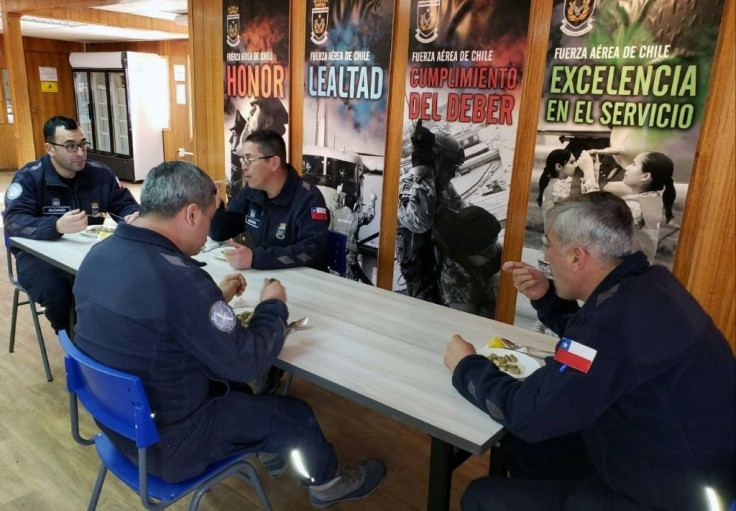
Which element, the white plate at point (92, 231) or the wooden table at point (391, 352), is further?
the white plate at point (92, 231)

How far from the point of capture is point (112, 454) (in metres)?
1.49

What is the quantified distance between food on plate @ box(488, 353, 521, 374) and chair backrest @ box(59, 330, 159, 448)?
34.2 inches

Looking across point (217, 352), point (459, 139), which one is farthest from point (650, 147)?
point (217, 352)

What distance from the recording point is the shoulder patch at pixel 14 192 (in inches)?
107

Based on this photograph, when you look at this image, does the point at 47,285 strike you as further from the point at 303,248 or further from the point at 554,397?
the point at 554,397

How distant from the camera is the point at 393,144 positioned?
10.3 feet

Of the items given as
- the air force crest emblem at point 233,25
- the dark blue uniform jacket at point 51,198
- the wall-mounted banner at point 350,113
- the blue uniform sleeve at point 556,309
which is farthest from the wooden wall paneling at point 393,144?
the blue uniform sleeve at point 556,309

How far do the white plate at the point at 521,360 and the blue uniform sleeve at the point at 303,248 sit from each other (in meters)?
1.06

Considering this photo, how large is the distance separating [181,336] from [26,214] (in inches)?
→ 77.1

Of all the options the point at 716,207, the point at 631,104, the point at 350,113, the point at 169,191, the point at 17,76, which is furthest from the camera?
the point at 17,76

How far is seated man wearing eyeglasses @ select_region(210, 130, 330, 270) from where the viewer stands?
2.46 metres

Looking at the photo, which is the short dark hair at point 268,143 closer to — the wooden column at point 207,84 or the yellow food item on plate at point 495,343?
the yellow food item on plate at point 495,343

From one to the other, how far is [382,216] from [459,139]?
69cm

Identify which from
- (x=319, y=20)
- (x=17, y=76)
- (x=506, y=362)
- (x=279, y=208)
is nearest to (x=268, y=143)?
(x=279, y=208)
